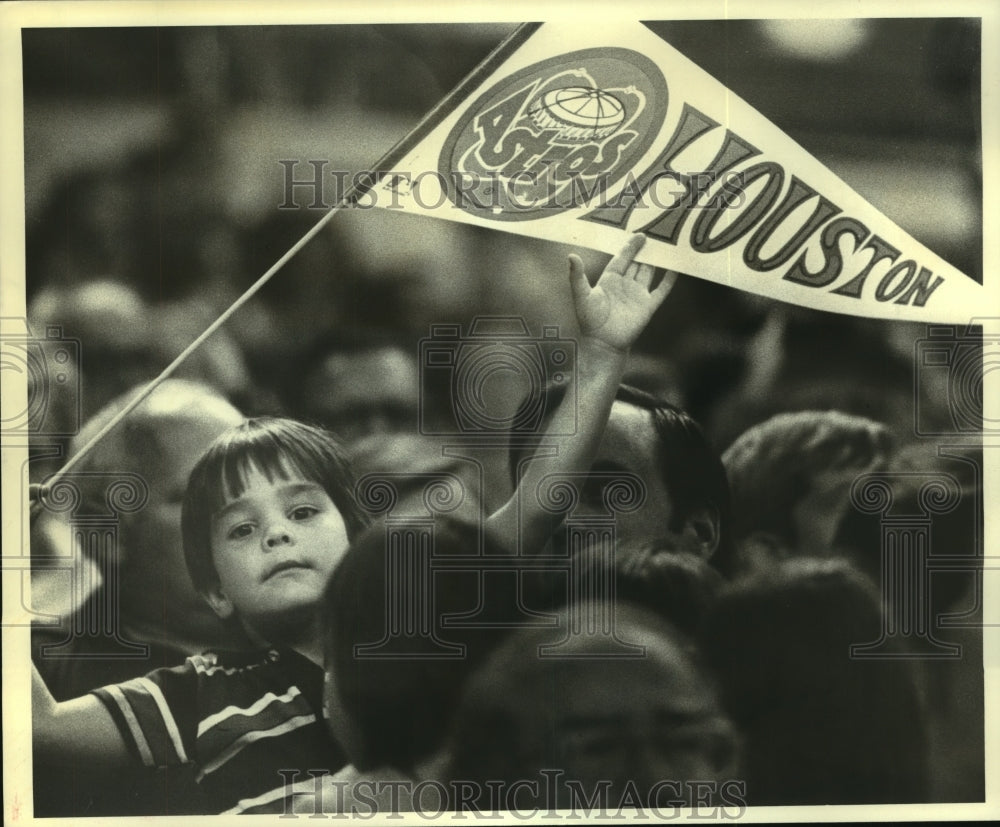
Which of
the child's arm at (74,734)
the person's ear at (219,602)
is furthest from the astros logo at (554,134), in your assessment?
the child's arm at (74,734)

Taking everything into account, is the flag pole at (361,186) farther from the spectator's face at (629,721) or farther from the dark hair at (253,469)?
the spectator's face at (629,721)

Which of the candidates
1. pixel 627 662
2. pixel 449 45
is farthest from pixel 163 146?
pixel 627 662

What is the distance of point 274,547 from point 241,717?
1.82 ft

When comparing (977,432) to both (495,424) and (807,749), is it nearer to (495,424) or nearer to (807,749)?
(807,749)

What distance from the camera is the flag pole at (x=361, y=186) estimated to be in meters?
3.53

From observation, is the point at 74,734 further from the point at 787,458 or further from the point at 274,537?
the point at 787,458

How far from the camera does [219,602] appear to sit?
11.7 ft

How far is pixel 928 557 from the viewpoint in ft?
11.8

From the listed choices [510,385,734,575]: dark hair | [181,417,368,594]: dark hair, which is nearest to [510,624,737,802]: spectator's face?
[510,385,734,575]: dark hair

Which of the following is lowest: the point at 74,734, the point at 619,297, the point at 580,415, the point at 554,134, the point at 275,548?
the point at 74,734

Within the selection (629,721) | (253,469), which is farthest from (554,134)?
(629,721)

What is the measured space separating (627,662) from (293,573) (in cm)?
110

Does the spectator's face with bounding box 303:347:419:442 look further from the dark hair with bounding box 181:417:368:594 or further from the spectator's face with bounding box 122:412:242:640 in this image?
the spectator's face with bounding box 122:412:242:640

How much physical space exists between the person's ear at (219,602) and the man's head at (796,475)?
1637 millimetres
